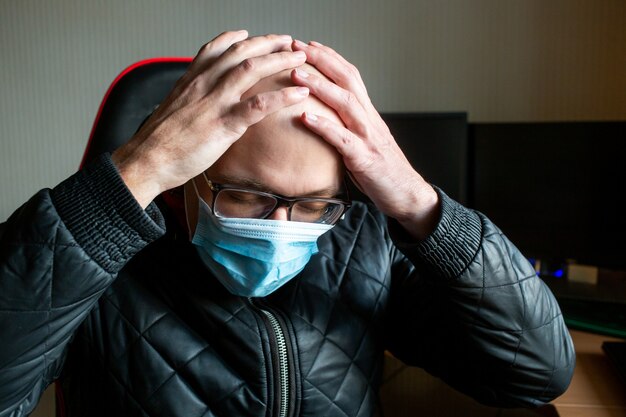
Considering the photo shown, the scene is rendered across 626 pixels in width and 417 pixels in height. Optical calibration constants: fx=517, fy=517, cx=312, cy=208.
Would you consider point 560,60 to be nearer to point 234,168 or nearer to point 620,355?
point 620,355

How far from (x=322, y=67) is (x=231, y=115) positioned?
179 mm

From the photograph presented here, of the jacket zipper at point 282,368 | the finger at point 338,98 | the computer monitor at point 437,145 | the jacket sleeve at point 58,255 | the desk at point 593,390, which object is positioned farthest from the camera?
the computer monitor at point 437,145

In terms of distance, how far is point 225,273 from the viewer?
0.84 meters

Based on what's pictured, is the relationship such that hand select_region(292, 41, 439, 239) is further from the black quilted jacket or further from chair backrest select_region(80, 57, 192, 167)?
chair backrest select_region(80, 57, 192, 167)

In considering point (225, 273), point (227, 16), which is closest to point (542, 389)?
point (225, 273)

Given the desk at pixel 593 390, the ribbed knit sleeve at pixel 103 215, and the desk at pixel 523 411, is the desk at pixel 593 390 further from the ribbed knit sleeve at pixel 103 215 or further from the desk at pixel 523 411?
the ribbed knit sleeve at pixel 103 215

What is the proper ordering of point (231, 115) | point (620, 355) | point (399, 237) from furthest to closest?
1. point (620, 355)
2. point (399, 237)
3. point (231, 115)

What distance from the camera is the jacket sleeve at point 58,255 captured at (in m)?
0.64

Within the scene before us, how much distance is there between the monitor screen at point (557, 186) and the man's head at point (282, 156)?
3.33ft

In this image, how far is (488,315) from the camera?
81 cm

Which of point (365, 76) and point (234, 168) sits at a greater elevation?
point (365, 76)

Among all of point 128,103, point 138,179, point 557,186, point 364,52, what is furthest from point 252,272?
point 364,52

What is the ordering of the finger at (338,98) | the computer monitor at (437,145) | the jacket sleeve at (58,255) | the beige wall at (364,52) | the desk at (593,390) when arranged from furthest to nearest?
1. the beige wall at (364,52)
2. the computer monitor at (437,145)
3. the desk at (593,390)
4. the finger at (338,98)
5. the jacket sleeve at (58,255)

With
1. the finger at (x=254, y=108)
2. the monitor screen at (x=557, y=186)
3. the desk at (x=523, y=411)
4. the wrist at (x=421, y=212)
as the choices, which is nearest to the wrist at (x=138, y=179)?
the finger at (x=254, y=108)
